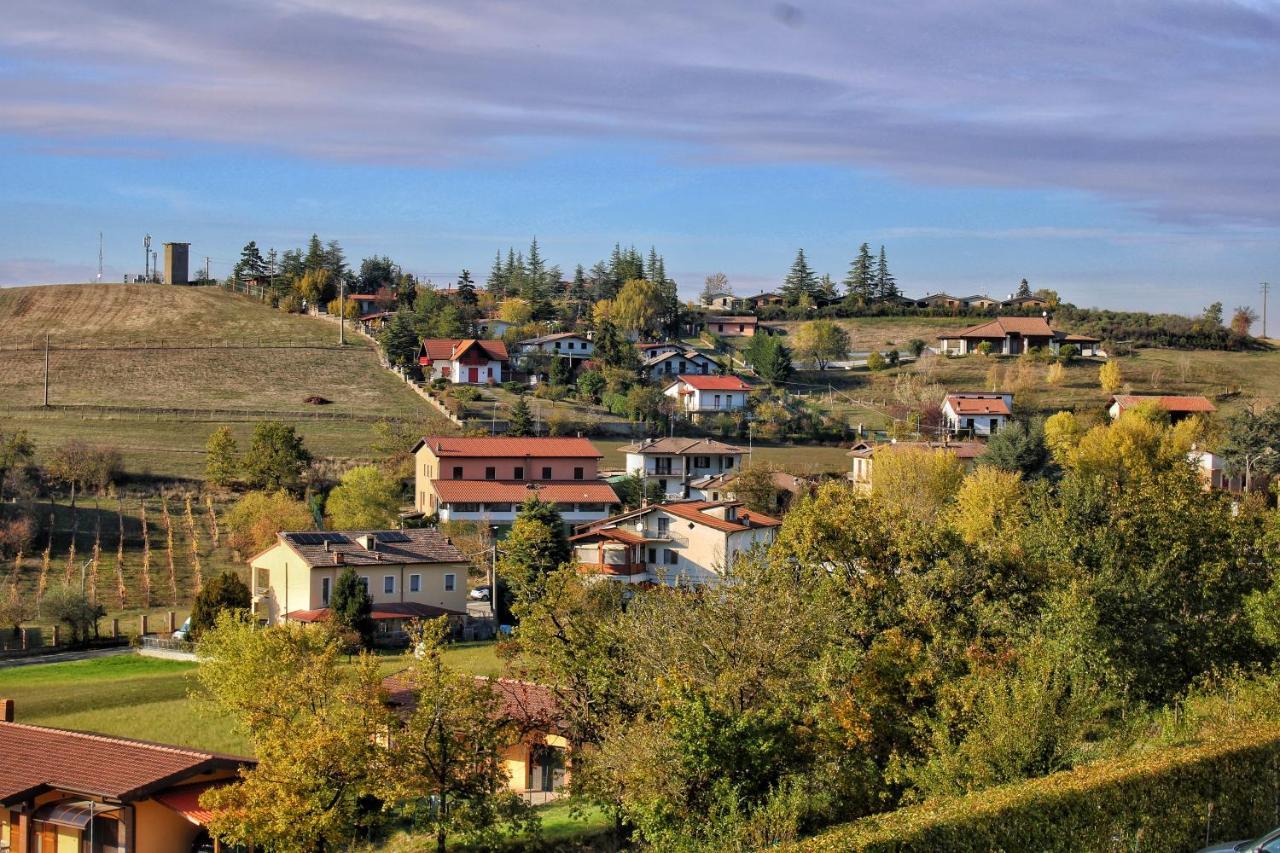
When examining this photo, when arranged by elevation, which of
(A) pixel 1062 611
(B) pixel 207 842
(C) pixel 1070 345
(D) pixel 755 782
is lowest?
(B) pixel 207 842

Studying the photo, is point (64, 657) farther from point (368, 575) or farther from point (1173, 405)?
point (1173, 405)

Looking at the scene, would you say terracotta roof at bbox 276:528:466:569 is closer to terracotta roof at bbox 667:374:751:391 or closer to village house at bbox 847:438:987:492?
village house at bbox 847:438:987:492

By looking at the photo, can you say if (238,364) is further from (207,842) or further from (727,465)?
(207,842)

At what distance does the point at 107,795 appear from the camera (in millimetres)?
22812

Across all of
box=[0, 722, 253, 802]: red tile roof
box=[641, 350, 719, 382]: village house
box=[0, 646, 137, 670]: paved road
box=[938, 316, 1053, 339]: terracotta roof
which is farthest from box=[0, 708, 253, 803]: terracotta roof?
box=[938, 316, 1053, 339]: terracotta roof

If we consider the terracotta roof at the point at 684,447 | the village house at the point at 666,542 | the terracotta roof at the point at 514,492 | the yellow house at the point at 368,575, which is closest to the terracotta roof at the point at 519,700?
the yellow house at the point at 368,575

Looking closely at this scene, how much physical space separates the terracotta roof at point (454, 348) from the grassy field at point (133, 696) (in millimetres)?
52458

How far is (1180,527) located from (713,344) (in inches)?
3399

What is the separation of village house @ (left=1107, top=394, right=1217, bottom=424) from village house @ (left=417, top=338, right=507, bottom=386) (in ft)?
133

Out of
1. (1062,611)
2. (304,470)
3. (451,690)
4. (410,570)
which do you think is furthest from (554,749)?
(304,470)

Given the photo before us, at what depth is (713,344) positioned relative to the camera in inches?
4535

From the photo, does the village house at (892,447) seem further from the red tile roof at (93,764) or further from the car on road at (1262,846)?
the car on road at (1262,846)

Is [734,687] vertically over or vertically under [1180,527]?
under

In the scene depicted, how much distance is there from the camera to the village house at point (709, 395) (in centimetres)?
8712
